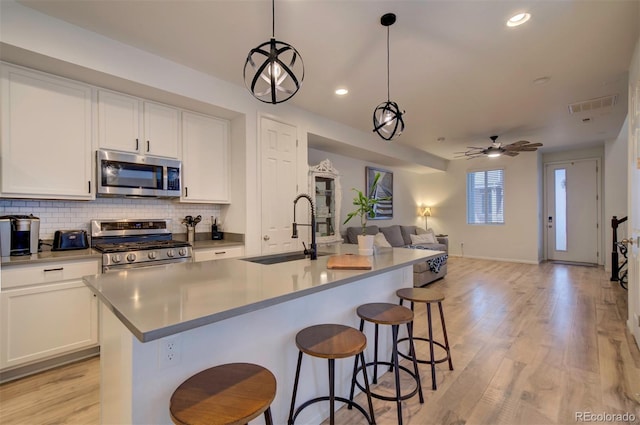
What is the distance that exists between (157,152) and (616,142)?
773 centimetres

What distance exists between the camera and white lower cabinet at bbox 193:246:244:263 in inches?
120

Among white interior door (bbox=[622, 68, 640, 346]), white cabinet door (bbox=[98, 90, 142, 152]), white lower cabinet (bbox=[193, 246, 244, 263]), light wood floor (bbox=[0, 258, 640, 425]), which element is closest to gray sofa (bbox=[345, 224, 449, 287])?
light wood floor (bbox=[0, 258, 640, 425])

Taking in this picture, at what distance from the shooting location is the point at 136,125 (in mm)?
2842

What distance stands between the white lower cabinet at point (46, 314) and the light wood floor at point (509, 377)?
201 millimetres

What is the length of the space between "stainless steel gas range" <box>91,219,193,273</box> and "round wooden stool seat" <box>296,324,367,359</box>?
1.82 m

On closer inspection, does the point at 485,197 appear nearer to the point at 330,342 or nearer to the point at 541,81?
the point at 541,81

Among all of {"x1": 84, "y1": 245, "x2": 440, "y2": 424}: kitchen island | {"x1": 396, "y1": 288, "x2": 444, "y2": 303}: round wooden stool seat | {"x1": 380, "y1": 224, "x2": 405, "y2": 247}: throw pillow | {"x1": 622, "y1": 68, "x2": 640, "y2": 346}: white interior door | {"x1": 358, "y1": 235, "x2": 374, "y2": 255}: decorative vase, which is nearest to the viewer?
{"x1": 84, "y1": 245, "x2": 440, "y2": 424}: kitchen island

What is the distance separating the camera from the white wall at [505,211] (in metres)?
6.63

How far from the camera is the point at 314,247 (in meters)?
2.16

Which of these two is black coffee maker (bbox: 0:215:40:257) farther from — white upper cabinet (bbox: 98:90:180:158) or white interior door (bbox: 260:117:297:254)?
white interior door (bbox: 260:117:297:254)

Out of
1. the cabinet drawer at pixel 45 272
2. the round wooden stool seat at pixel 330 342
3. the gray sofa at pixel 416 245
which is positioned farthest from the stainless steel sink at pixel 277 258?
the gray sofa at pixel 416 245

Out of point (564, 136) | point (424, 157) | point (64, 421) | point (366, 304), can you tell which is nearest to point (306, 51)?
point (366, 304)

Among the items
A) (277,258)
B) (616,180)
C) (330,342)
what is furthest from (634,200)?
(616,180)

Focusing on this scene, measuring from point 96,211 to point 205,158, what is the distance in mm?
1165
